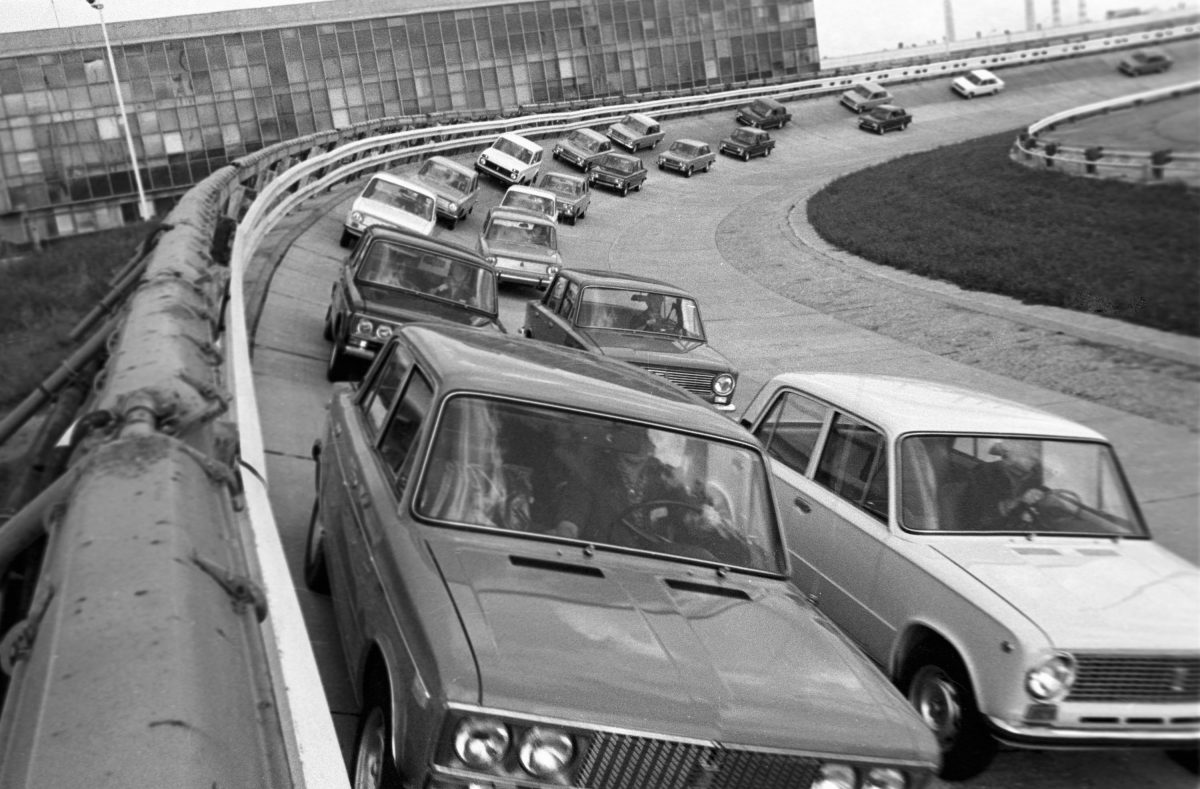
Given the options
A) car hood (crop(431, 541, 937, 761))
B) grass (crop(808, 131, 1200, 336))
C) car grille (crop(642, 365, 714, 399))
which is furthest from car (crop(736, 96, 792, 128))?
car hood (crop(431, 541, 937, 761))

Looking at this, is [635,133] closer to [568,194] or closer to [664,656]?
[568,194]

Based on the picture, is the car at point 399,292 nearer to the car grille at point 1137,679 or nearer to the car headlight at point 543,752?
the car grille at point 1137,679

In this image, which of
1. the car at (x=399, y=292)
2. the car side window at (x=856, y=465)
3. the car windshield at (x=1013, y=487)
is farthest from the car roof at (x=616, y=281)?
the car windshield at (x=1013, y=487)

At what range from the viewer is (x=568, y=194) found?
34.9 metres

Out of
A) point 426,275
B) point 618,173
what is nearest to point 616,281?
point 426,275

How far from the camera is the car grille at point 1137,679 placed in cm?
529

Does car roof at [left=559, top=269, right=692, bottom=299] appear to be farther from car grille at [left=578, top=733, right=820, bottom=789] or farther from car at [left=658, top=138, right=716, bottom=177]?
car at [left=658, top=138, right=716, bottom=177]

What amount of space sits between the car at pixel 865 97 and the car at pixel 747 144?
1199 centimetres


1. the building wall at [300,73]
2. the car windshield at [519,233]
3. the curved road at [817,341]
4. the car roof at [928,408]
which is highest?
the building wall at [300,73]

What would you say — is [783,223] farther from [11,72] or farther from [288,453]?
[11,72]

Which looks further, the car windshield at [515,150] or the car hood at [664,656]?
the car windshield at [515,150]

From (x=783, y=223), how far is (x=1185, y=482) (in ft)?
77.2

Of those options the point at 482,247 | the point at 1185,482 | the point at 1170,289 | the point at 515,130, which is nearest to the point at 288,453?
the point at 1185,482

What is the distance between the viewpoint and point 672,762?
3.70m
